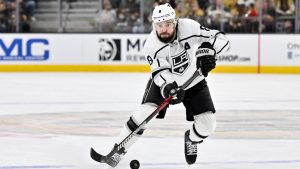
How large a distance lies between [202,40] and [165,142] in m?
1.58

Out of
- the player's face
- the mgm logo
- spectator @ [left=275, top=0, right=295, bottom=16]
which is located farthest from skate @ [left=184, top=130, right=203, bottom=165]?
spectator @ [left=275, top=0, right=295, bottom=16]

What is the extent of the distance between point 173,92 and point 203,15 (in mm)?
11139

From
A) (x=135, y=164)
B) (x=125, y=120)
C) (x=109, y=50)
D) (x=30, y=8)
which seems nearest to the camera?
(x=135, y=164)

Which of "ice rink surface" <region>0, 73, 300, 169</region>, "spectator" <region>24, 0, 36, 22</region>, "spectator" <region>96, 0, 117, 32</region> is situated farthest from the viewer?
"spectator" <region>24, 0, 36, 22</region>

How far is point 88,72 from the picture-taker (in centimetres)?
1655

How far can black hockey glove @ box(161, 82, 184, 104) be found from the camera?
5.82m

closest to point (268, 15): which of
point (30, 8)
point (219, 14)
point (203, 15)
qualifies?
point (219, 14)

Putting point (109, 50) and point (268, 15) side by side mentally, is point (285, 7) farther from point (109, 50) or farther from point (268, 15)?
point (109, 50)

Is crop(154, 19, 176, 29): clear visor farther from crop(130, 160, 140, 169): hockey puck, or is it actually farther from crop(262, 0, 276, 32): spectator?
crop(262, 0, 276, 32): spectator

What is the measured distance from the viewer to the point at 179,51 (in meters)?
5.95

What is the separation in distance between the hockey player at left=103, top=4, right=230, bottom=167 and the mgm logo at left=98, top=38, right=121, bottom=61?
416 inches

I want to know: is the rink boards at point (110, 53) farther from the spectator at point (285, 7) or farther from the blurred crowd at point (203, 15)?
the spectator at point (285, 7)

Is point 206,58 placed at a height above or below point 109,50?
above

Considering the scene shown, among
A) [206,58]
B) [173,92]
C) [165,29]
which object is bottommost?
[173,92]
